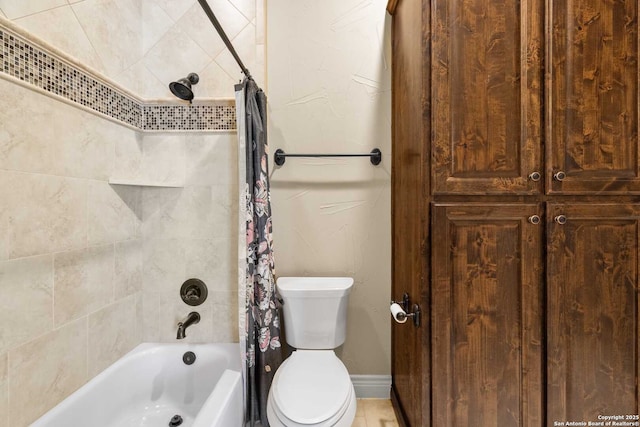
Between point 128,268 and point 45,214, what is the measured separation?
0.54 metres

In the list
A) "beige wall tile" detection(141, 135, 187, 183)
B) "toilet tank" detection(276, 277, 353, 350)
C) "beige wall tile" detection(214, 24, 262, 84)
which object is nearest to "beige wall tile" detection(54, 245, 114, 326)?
"beige wall tile" detection(141, 135, 187, 183)

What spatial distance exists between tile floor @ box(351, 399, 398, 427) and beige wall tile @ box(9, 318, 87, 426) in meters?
1.35

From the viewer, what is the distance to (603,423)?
1087mm

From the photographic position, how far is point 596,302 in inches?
42.7

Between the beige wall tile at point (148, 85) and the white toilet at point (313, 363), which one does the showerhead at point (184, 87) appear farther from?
the white toilet at point (313, 363)

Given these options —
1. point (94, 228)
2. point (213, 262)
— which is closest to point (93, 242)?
point (94, 228)

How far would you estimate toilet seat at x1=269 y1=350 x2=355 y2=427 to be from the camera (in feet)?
3.39

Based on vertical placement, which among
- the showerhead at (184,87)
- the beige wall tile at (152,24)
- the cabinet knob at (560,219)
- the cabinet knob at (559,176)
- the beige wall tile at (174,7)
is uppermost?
the beige wall tile at (174,7)

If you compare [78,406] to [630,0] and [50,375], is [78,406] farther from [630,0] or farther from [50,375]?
[630,0]

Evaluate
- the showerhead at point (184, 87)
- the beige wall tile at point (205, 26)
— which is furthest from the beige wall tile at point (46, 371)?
the beige wall tile at point (205, 26)

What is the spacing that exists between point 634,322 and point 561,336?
297 mm

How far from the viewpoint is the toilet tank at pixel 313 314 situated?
1497 mm

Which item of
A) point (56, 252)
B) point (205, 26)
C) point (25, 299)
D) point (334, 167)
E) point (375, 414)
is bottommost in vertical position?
point (375, 414)

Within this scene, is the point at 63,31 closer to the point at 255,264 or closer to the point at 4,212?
the point at 4,212
